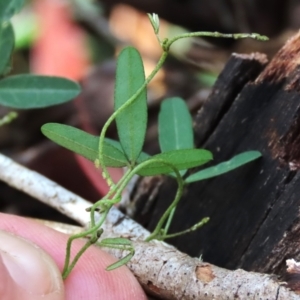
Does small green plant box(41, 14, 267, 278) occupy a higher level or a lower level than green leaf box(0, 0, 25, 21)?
lower

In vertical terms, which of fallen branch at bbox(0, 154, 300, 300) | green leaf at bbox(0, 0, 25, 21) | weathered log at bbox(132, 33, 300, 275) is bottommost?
fallen branch at bbox(0, 154, 300, 300)

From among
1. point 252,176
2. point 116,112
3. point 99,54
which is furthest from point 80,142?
point 99,54

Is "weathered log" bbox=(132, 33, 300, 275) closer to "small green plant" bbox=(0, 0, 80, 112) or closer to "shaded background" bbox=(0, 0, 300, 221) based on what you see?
"small green plant" bbox=(0, 0, 80, 112)

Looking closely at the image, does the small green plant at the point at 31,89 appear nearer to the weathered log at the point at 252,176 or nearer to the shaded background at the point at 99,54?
the weathered log at the point at 252,176

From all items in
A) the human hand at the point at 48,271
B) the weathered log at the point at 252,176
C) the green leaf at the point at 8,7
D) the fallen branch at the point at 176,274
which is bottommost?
the human hand at the point at 48,271

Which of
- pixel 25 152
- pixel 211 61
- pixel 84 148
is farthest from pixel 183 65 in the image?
pixel 84 148

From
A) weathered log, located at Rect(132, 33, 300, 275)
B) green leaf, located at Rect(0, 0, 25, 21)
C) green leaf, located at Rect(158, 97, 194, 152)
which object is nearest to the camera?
weathered log, located at Rect(132, 33, 300, 275)

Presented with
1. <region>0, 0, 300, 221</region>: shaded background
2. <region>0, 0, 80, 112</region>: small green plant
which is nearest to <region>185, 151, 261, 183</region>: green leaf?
<region>0, 0, 80, 112</region>: small green plant

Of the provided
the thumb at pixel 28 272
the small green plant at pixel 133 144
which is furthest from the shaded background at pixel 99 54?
the thumb at pixel 28 272
